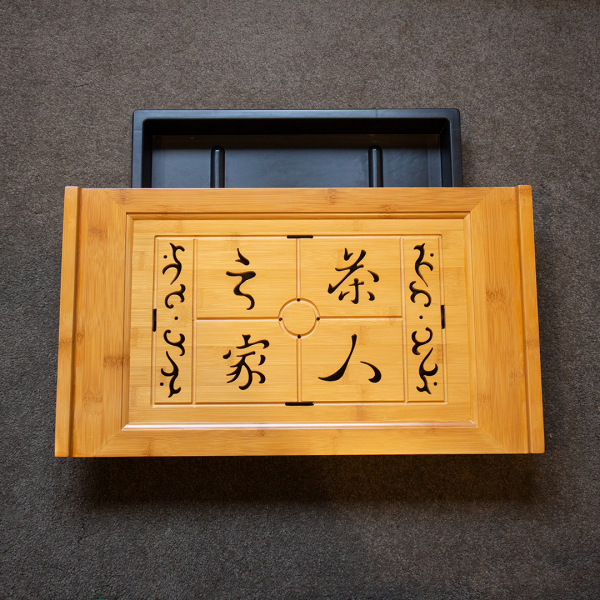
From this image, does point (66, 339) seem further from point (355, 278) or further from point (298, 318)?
point (355, 278)

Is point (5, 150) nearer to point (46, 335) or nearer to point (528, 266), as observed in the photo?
point (46, 335)

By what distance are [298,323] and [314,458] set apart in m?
0.31

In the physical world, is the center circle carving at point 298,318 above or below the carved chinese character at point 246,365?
above

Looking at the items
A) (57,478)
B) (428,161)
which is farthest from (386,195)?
(57,478)

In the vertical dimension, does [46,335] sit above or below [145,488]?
above

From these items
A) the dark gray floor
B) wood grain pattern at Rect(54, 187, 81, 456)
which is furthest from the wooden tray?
the dark gray floor

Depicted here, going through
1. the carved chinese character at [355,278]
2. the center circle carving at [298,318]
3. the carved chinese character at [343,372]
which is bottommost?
the carved chinese character at [343,372]

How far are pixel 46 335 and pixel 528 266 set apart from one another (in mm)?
967

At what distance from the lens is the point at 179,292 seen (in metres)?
0.69

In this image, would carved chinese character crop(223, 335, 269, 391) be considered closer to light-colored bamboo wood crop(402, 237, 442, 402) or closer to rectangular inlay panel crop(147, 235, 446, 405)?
rectangular inlay panel crop(147, 235, 446, 405)

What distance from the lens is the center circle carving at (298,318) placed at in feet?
2.22

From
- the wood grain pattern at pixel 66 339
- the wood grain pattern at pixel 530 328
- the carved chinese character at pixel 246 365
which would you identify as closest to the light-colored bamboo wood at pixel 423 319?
the wood grain pattern at pixel 530 328

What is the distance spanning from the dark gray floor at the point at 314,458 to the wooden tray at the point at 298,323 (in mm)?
160

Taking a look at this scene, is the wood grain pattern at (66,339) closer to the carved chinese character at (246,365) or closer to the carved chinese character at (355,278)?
the carved chinese character at (246,365)
